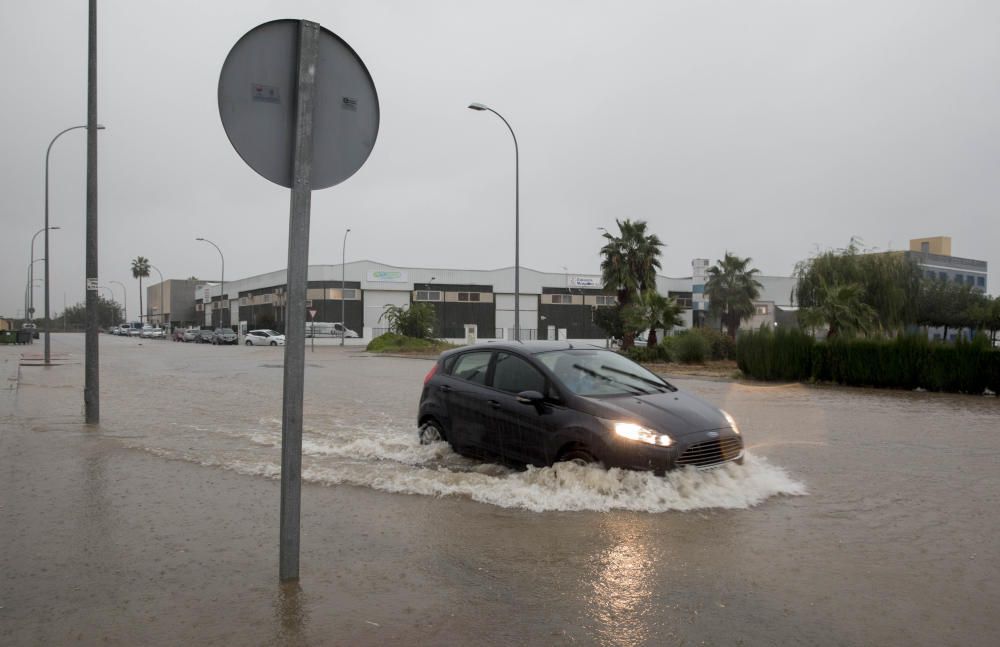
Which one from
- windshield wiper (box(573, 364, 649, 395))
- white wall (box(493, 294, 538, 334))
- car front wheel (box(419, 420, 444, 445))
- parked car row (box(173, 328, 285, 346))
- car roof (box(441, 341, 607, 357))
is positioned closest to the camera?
windshield wiper (box(573, 364, 649, 395))

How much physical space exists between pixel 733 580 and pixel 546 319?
7406cm

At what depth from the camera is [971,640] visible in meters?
3.70

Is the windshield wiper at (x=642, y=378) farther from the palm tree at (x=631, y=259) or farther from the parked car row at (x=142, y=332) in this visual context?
the parked car row at (x=142, y=332)

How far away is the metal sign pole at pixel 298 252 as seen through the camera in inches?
157

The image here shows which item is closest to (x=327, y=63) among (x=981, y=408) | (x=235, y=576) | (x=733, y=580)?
(x=235, y=576)

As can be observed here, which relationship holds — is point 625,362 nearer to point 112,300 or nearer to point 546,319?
point 546,319

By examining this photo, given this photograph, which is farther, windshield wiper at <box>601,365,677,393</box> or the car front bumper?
windshield wiper at <box>601,365,677,393</box>

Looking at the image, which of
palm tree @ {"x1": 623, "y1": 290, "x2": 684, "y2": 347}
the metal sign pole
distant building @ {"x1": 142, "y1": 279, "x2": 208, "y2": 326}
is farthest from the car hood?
distant building @ {"x1": 142, "y1": 279, "x2": 208, "y2": 326}

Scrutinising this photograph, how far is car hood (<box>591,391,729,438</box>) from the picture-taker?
6434 mm

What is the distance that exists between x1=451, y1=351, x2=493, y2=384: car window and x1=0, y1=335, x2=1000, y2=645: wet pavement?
91cm

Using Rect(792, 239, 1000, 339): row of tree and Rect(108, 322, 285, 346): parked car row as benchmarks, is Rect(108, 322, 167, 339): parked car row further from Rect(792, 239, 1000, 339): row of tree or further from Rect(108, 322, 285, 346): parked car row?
Rect(792, 239, 1000, 339): row of tree

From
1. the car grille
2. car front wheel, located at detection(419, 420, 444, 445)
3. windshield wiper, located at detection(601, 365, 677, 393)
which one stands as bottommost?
car front wheel, located at detection(419, 420, 444, 445)

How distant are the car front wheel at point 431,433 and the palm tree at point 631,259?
38325mm

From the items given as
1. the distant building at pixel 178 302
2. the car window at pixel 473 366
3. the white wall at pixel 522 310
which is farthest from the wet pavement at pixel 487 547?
the distant building at pixel 178 302
